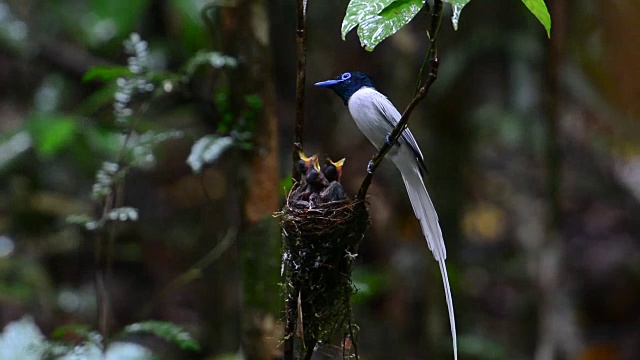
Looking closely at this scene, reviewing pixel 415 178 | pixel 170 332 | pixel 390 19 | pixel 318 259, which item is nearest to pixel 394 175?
pixel 415 178

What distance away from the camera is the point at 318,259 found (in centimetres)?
219

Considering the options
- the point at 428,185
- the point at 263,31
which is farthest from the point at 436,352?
the point at 263,31

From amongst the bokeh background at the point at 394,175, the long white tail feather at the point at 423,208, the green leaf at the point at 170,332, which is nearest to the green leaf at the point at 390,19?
the long white tail feather at the point at 423,208

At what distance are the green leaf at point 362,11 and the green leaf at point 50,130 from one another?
2510mm

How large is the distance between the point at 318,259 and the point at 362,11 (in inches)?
36.1

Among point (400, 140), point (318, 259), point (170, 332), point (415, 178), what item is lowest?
point (170, 332)

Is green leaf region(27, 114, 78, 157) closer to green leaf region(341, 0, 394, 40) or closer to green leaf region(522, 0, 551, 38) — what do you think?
green leaf region(341, 0, 394, 40)

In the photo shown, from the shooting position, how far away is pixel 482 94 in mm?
6594

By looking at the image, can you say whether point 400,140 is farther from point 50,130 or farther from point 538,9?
point 50,130

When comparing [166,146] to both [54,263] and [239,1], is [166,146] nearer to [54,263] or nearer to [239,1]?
[54,263]

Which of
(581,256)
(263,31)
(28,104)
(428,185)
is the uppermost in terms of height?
(263,31)

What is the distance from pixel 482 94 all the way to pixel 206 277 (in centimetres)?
277

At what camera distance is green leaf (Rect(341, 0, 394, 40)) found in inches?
56.7

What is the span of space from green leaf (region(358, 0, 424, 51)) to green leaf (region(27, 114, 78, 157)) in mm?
2504
